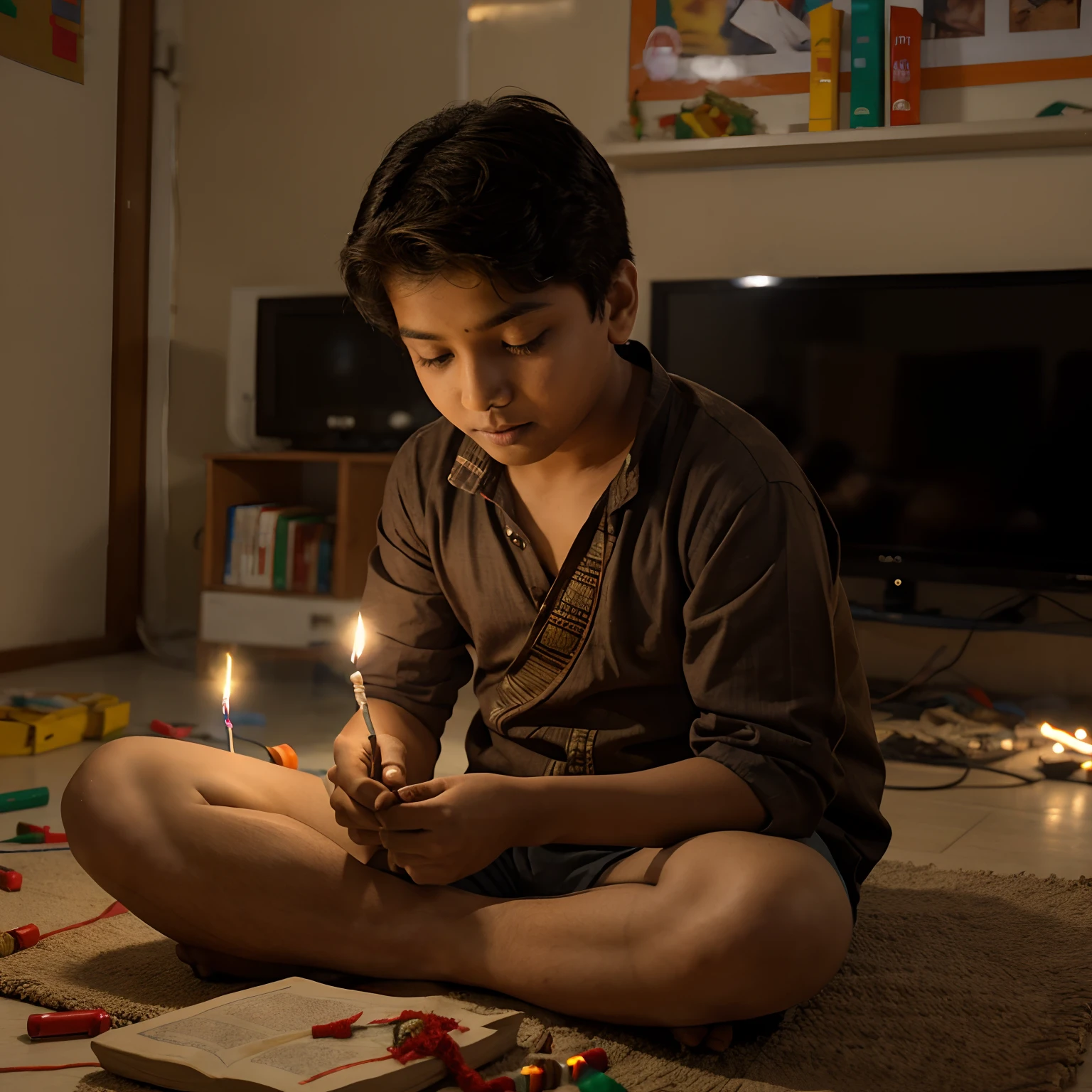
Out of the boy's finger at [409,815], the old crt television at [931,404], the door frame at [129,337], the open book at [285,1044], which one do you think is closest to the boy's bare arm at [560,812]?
the boy's finger at [409,815]

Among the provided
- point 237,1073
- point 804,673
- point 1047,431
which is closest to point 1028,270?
point 1047,431

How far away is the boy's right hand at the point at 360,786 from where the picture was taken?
1078 mm

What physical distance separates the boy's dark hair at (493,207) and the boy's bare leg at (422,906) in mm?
505

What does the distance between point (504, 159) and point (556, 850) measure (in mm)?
656

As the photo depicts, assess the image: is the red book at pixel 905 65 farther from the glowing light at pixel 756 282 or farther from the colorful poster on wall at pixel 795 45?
the glowing light at pixel 756 282

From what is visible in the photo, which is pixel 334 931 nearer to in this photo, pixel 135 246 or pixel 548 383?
pixel 548 383

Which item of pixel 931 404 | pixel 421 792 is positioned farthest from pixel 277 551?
pixel 421 792

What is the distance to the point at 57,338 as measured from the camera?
349 centimetres

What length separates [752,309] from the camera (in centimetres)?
296

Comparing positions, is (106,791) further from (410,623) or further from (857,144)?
(857,144)

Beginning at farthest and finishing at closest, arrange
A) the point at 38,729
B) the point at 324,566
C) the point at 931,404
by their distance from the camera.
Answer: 1. the point at 324,566
2. the point at 931,404
3. the point at 38,729

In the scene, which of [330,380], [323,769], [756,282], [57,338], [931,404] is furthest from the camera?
[57,338]

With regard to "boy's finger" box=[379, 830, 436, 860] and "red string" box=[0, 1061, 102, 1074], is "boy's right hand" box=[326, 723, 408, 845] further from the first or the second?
"red string" box=[0, 1061, 102, 1074]

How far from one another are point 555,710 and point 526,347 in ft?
1.20
